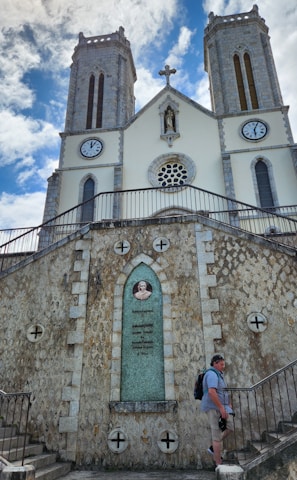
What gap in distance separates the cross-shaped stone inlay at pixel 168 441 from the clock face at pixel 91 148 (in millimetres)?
14619

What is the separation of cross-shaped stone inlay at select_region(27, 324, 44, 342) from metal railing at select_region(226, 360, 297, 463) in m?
4.11

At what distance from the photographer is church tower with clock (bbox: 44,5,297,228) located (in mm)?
16062

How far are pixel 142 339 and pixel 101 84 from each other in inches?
761

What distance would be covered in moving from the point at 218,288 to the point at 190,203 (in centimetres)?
843

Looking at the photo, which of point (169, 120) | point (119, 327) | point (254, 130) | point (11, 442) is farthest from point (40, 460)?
point (254, 130)

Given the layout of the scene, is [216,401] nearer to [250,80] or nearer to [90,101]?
[250,80]

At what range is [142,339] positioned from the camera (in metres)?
7.21

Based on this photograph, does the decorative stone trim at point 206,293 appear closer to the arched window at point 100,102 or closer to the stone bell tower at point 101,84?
the stone bell tower at point 101,84

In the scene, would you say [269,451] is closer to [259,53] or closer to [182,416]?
[182,416]

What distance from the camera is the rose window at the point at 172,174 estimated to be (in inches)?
649

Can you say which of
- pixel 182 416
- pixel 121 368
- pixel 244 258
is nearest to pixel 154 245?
pixel 244 258

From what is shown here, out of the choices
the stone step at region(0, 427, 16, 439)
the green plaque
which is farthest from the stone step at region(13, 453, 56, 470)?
the green plaque

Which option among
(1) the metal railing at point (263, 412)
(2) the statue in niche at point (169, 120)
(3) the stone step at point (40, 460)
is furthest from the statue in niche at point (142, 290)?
(2) the statue in niche at point (169, 120)

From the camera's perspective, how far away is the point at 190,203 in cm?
1533
